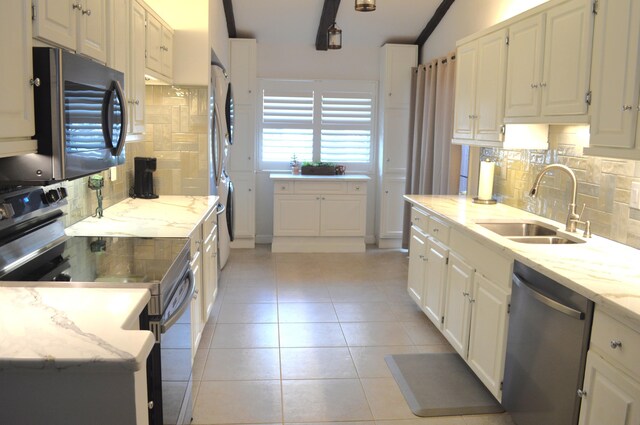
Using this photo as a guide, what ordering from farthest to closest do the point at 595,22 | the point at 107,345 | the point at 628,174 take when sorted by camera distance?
the point at 628,174
the point at 595,22
the point at 107,345

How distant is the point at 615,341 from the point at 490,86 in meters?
2.23

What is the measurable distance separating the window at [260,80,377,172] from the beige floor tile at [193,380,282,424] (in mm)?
3922

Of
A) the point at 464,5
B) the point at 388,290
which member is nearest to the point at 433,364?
the point at 388,290

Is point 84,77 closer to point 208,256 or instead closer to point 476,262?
point 208,256

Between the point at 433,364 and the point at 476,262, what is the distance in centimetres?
78

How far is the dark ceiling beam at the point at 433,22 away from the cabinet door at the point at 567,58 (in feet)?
9.47

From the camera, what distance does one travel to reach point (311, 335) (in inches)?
154

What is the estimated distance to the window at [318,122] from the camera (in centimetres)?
664

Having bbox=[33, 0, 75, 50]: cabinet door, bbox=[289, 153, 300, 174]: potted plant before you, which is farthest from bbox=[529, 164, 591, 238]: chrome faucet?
bbox=[289, 153, 300, 174]: potted plant

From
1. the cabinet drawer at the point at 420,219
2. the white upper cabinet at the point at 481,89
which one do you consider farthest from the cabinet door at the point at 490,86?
the cabinet drawer at the point at 420,219

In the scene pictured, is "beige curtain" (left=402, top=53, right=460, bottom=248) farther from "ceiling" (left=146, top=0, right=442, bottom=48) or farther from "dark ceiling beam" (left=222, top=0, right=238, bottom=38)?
"dark ceiling beam" (left=222, top=0, right=238, bottom=38)

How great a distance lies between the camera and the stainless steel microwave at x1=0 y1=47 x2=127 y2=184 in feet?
5.76

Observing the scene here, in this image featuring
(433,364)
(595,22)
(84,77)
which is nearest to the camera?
(84,77)

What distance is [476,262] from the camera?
10.1ft
